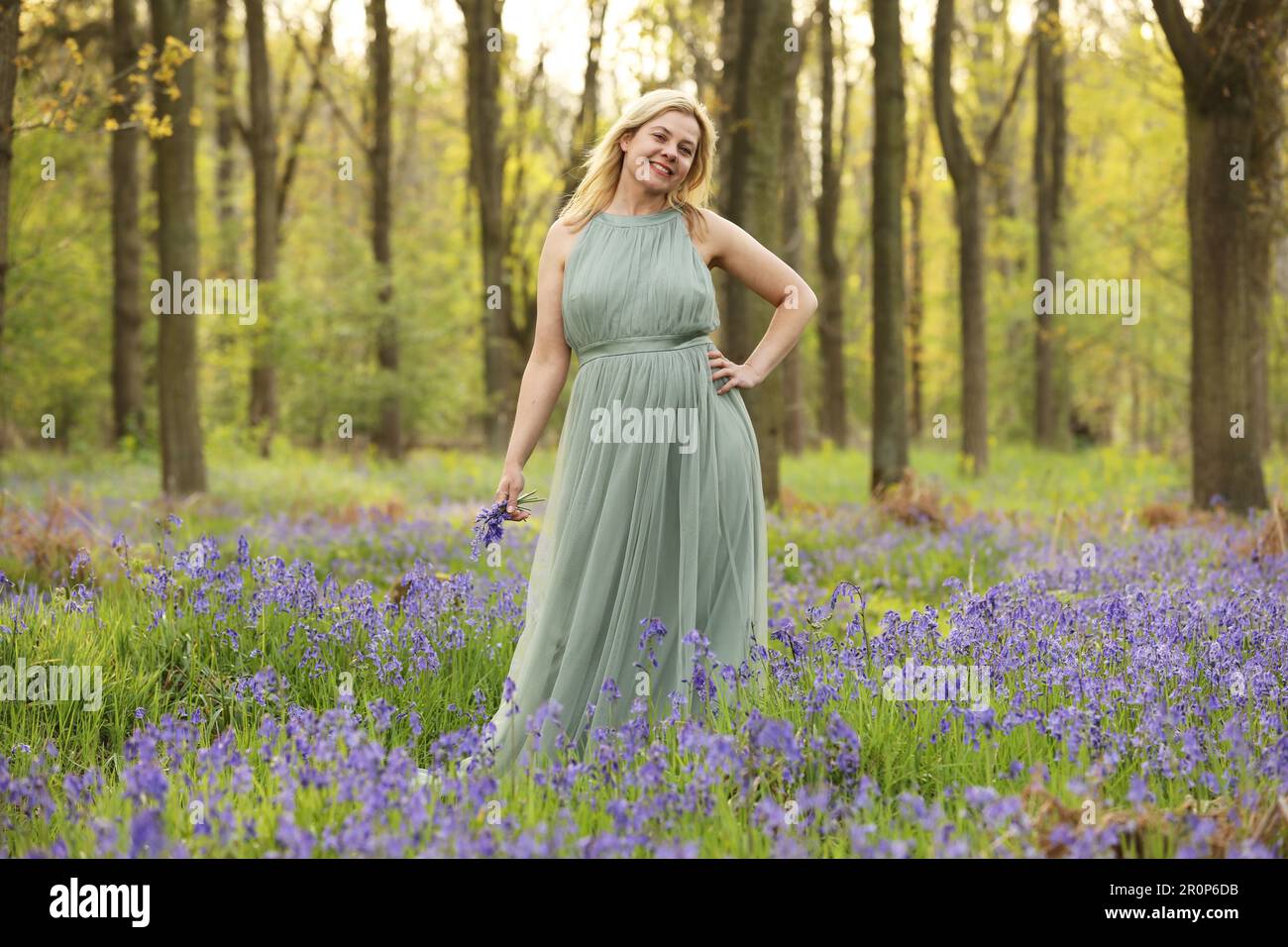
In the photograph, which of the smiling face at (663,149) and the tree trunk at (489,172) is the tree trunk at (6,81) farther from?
the tree trunk at (489,172)

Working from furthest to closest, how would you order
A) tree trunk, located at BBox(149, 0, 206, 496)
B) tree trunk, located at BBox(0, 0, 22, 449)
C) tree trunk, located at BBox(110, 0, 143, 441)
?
tree trunk, located at BBox(110, 0, 143, 441)
tree trunk, located at BBox(149, 0, 206, 496)
tree trunk, located at BBox(0, 0, 22, 449)

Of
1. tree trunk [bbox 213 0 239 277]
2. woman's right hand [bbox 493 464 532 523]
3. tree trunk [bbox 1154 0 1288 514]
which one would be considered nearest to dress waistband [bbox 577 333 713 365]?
woman's right hand [bbox 493 464 532 523]

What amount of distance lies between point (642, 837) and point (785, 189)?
20.2m

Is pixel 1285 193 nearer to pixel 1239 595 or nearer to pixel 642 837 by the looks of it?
pixel 1239 595

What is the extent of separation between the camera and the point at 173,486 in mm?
11906

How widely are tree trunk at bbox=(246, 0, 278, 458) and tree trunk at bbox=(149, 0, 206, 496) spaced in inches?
263

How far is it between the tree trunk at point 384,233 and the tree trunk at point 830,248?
754 centimetres

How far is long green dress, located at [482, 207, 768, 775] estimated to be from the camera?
14.0 feet

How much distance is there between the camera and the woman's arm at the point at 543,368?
442 centimetres

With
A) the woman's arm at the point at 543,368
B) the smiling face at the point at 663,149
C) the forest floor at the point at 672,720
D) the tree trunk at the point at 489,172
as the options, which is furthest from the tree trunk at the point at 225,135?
the smiling face at the point at 663,149

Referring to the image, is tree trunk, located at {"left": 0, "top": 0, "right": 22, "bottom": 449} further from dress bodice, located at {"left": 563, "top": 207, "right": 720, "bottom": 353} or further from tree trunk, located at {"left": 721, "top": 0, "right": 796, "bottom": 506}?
tree trunk, located at {"left": 721, "top": 0, "right": 796, "bottom": 506}

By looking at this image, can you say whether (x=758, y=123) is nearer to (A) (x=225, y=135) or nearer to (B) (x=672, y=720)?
(B) (x=672, y=720)

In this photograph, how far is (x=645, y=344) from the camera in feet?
14.3
